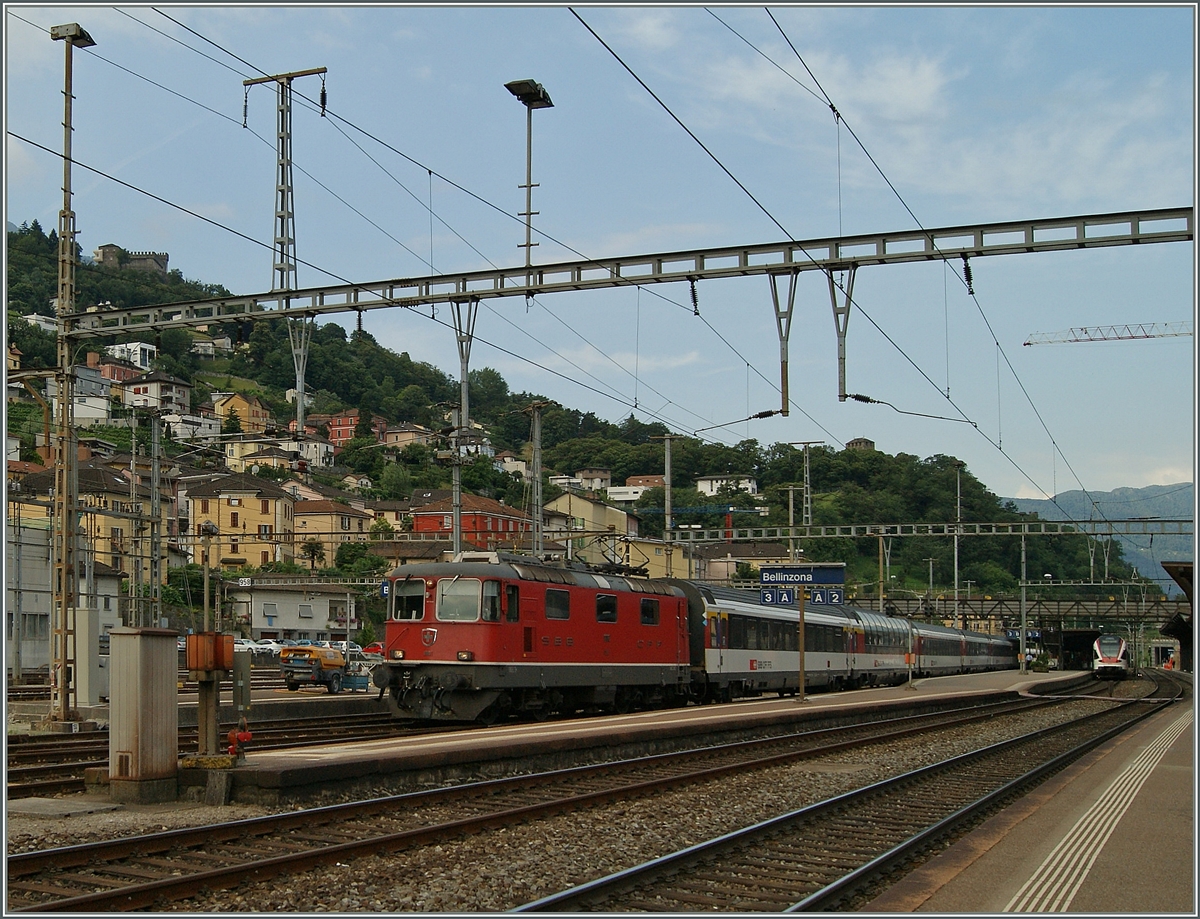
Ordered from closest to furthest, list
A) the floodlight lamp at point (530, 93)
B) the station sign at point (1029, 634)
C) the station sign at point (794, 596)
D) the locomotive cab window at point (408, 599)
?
the floodlight lamp at point (530, 93)
the locomotive cab window at point (408, 599)
the station sign at point (794, 596)
the station sign at point (1029, 634)

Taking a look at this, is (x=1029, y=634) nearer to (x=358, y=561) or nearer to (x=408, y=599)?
(x=358, y=561)

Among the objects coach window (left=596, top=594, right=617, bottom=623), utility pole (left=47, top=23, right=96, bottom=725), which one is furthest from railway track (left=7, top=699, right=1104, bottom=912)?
utility pole (left=47, top=23, right=96, bottom=725)

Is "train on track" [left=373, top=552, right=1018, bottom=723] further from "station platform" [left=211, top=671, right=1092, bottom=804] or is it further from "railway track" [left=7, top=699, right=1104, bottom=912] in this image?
"railway track" [left=7, top=699, right=1104, bottom=912]

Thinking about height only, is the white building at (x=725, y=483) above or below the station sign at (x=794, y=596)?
above

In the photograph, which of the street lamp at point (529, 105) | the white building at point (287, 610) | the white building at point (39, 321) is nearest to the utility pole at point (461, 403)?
the street lamp at point (529, 105)

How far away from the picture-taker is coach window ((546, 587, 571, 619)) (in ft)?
77.5

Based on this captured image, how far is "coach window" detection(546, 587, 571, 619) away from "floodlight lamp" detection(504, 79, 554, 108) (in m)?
9.23

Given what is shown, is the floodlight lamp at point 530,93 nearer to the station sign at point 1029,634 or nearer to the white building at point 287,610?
the white building at point 287,610

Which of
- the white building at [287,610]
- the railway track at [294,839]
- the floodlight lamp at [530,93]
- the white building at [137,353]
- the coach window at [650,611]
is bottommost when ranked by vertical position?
the white building at [287,610]

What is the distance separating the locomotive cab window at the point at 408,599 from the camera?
2262cm

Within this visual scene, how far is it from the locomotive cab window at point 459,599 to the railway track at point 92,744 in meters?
2.21

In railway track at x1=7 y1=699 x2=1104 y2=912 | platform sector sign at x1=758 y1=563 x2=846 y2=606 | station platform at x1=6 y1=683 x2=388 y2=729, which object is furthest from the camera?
platform sector sign at x1=758 y1=563 x2=846 y2=606

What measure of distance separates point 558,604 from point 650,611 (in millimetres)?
4409

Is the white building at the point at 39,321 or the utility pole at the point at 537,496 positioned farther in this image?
the white building at the point at 39,321
